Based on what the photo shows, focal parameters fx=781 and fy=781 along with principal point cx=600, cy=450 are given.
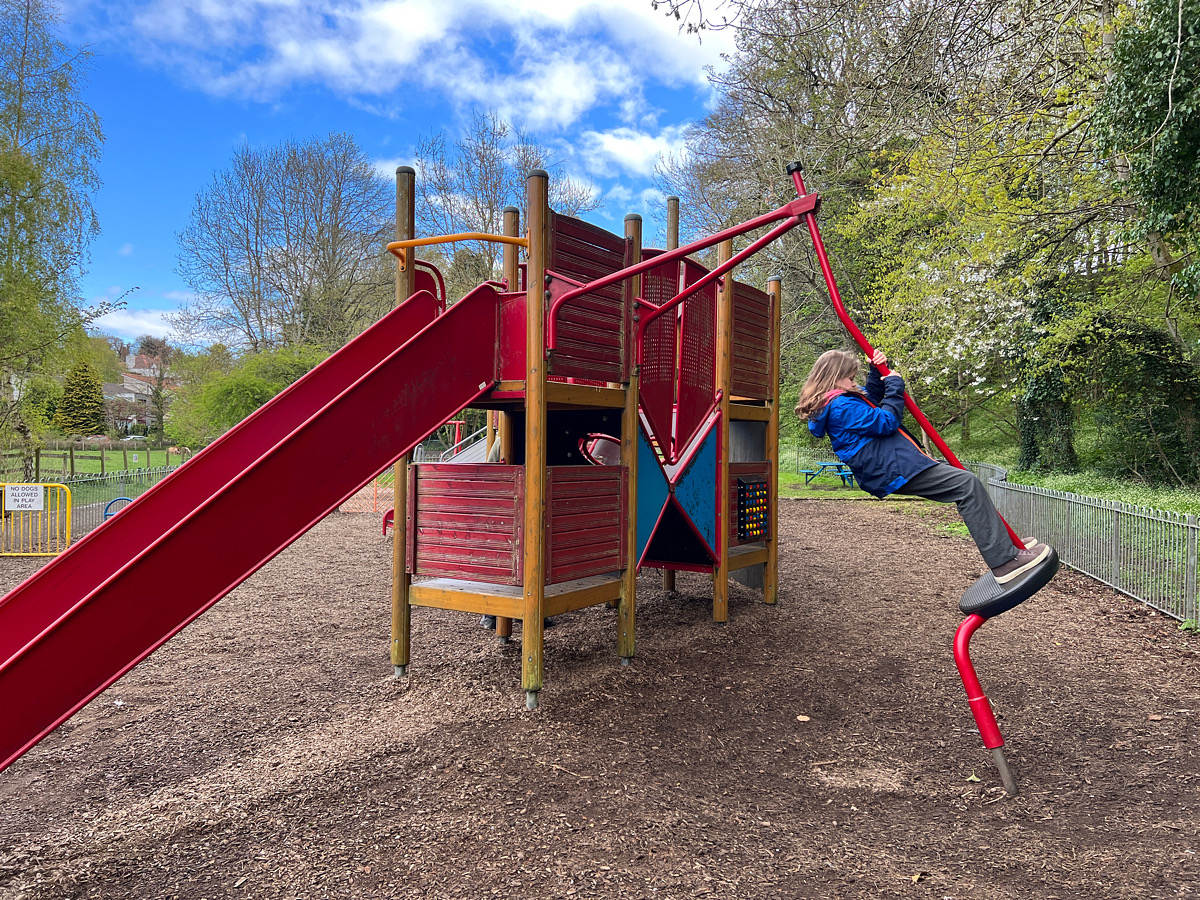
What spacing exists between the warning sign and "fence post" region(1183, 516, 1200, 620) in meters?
13.4

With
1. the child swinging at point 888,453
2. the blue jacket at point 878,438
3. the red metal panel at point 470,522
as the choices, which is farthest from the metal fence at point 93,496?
the blue jacket at point 878,438

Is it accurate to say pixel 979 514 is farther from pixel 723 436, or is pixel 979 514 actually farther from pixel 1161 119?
pixel 1161 119

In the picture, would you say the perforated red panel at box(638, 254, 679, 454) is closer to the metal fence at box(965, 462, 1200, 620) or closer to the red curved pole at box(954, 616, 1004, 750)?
the red curved pole at box(954, 616, 1004, 750)

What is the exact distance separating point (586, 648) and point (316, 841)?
10.0 feet

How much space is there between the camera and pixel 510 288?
237 inches

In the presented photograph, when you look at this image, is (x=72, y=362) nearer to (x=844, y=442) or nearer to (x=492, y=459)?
(x=492, y=459)

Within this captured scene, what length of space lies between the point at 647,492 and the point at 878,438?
2.26 m

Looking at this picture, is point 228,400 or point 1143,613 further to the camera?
point 228,400

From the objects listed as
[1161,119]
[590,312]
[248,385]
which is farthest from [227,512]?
[248,385]

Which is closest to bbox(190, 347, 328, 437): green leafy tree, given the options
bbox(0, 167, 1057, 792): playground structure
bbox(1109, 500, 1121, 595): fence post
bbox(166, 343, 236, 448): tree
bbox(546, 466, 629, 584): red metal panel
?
bbox(166, 343, 236, 448): tree

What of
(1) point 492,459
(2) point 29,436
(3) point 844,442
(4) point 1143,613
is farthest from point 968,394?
(2) point 29,436

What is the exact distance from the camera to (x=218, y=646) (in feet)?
20.7

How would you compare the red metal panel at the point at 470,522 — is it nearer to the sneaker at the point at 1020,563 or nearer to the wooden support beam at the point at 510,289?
the wooden support beam at the point at 510,289

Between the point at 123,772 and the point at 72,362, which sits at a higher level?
the point at 72,362
